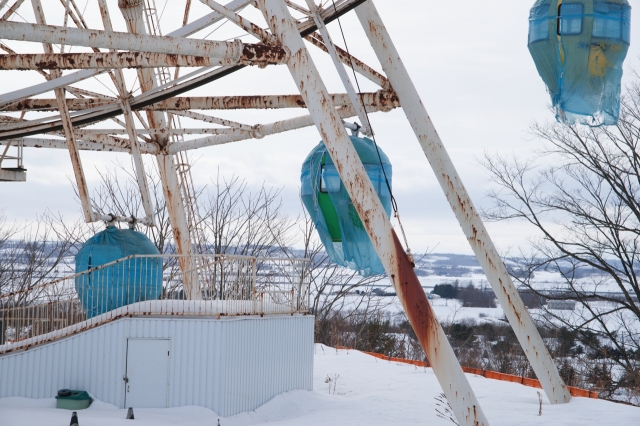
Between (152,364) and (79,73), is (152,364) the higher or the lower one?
the lower one

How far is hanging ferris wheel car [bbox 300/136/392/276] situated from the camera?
37.3 feet

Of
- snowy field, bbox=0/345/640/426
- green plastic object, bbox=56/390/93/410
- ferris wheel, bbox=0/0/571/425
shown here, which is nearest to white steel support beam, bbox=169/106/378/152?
ferris wheel, bbox=0/0/571/425

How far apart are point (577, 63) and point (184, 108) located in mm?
8222

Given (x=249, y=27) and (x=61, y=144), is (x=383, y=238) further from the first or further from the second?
(x=61, y=144)

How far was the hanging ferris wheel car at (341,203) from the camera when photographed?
11.4 metres

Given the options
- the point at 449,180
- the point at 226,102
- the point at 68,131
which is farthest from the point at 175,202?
the point at 449,180

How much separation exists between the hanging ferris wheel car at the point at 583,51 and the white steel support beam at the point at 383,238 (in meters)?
3.21

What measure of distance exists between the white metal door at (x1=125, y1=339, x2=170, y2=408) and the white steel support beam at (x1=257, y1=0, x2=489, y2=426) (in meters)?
7.74

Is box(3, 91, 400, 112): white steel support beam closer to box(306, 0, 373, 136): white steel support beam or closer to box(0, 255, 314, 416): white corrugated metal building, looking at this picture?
box(306, 0, 373, 136): white steel support beam

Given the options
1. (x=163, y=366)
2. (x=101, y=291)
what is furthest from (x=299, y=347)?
(x=101, y=291)

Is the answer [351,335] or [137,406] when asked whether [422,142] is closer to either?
[137,406]

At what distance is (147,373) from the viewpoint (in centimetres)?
1546

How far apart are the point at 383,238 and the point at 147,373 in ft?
27.1

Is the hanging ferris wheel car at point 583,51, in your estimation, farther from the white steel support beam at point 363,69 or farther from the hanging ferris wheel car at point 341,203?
the white steel support beam at point 363,69
